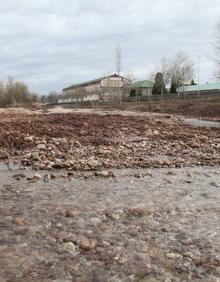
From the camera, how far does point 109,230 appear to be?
610cm

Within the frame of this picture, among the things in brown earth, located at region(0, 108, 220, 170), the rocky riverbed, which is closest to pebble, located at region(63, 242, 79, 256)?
the rocky riverbed

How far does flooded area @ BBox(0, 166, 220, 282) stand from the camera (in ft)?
15.7

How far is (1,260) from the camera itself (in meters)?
5.00

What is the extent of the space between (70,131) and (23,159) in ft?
21.4

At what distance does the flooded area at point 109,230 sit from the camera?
4.80m

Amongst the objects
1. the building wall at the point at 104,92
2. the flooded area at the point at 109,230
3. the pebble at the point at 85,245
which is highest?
the building wall at the point at 104,92

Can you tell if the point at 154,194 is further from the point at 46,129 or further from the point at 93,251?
the point at 46,129

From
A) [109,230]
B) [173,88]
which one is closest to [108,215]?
[109,230]

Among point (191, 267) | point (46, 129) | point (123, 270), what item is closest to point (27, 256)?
point (123, 270)

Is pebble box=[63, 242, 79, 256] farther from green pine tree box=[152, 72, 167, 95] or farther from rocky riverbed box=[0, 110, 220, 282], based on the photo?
green pine tree box=[152, 72, 167, 95]

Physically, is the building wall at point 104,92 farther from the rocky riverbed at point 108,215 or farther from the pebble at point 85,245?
the pebble at point 85,245

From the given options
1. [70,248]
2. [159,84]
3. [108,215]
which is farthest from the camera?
[159,84]

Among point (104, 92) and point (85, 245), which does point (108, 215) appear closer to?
point (85, 245)

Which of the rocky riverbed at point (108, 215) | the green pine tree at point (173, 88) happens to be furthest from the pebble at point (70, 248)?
the green pine tree at point (173, 88)
